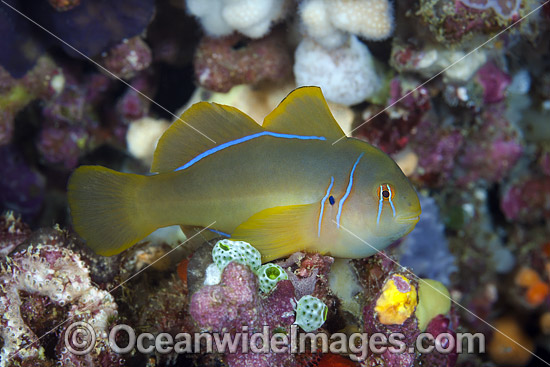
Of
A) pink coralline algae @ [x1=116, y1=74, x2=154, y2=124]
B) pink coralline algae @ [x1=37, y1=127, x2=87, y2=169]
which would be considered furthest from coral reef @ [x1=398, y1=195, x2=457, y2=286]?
pink coralline algae @ [x1=37, y1=127, x2=87, y2=169]

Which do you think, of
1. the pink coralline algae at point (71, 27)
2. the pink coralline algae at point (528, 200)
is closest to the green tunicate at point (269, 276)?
the pink coralline algae at point (71, 27)

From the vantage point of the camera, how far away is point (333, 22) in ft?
11.7

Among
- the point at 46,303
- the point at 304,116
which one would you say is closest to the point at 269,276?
the point at 304,116

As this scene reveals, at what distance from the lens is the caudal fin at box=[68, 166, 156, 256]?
2438 mm

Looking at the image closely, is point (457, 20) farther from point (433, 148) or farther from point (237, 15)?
point (237, 15)

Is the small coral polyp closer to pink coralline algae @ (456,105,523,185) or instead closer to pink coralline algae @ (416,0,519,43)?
pink coralline algae @ (416,0,519,43)

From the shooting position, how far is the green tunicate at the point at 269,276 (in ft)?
7.18

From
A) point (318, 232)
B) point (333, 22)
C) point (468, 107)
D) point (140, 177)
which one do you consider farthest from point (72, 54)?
point (468, 107)

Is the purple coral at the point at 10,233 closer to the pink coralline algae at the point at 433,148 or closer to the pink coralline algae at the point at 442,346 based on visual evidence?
the pink coralline algae at the point at 442,346

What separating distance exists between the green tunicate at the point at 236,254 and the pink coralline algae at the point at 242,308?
7cm

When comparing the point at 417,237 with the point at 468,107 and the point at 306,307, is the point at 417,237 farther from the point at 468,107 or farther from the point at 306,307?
the point at 306,307

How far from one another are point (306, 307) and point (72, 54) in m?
3.23

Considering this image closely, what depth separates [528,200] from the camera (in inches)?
204

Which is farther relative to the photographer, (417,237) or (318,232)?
(417,237)
